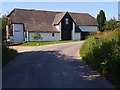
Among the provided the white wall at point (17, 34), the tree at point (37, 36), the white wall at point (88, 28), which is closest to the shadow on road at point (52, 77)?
the tree at point (37, 36)

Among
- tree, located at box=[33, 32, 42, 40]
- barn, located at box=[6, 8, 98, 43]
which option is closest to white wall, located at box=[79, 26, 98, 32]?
barn, located at box=[6, 8, 98, 43]

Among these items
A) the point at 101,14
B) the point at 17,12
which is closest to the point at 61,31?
the point at 17,12

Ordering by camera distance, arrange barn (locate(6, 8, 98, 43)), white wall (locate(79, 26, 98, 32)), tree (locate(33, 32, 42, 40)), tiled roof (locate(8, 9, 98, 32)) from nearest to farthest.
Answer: tree (locate(33, 32, 42, 40))
barn (locate(6, 8, 98, 43))
tiled roof (locate(8, 9, 98, 32))
white wall (locate(79, 26, 98, 32))

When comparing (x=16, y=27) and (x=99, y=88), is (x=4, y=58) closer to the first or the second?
(x=99, y=88)

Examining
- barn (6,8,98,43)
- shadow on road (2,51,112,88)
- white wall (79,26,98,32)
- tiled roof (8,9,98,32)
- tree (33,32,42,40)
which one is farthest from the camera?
white wall (79,26,98,32)

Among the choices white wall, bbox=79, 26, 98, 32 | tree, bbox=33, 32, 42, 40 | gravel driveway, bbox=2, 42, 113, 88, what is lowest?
gravel driveway, bbox=2, 42, 113, 88

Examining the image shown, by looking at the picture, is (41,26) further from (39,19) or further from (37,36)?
(37,36)

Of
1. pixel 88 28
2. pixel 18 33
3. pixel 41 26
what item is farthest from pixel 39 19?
pixel 88 28

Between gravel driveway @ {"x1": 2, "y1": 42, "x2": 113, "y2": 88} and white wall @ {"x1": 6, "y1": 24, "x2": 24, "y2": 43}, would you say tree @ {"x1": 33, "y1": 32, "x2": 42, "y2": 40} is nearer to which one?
white wall @ {"x1": 6, "y1": 24, "x2": 24, "y2": 43}

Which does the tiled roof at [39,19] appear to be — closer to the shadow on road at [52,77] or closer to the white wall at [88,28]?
the white wall at [88,28]

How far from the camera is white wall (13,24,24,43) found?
2224 inches

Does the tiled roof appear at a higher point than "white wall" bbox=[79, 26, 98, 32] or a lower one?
higher

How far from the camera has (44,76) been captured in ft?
48.6

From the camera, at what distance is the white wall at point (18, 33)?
56500 mm
